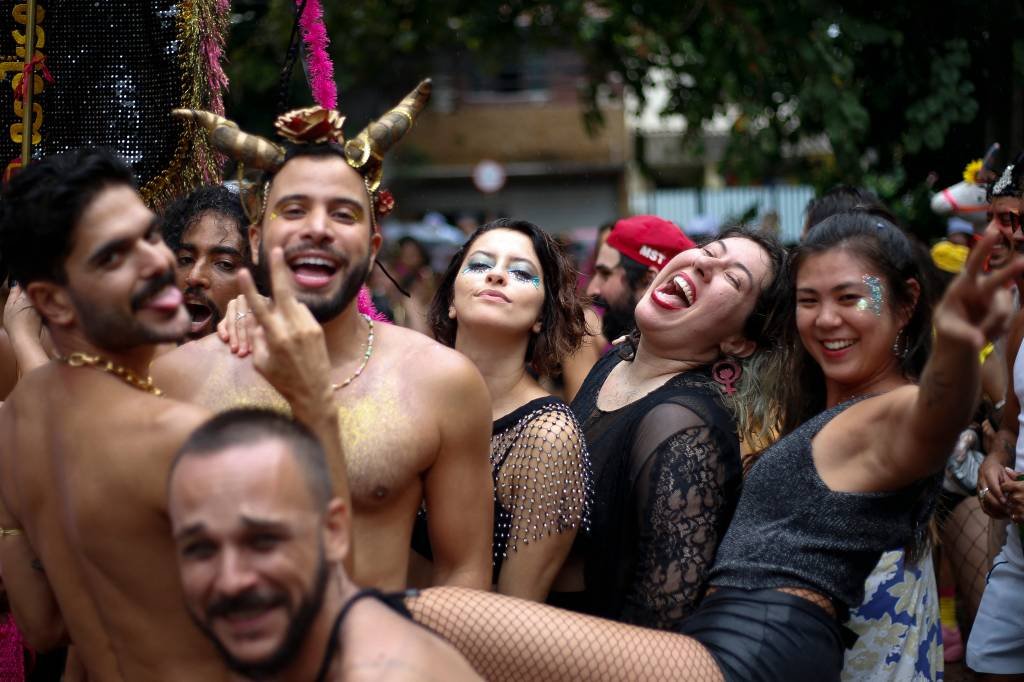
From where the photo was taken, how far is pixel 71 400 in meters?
2.54

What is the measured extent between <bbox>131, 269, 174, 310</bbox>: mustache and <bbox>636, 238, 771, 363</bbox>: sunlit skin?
178cm

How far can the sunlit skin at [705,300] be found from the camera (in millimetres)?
3828

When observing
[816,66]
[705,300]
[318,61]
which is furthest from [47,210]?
[816,66]

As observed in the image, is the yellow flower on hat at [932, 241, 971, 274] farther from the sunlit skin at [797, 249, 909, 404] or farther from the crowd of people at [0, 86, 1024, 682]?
the sunlit skin at [797, 249, 909, 404]

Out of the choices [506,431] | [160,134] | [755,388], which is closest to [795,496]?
[755,388]

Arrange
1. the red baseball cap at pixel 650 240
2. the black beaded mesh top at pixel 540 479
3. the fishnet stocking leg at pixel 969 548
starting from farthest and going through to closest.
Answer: the red baseball cap at pixel 650 240, the fishnet stocking leg at pixel 969 548, the black beaded mesh top at pixel 540 479

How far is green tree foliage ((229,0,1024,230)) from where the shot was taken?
7.12 meters

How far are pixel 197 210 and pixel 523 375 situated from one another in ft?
4.60

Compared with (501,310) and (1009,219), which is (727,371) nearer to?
(501,310)

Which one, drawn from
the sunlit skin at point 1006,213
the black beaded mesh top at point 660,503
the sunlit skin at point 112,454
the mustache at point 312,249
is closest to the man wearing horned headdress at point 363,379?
the mustache at point 312,249

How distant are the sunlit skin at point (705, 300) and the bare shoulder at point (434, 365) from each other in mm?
847

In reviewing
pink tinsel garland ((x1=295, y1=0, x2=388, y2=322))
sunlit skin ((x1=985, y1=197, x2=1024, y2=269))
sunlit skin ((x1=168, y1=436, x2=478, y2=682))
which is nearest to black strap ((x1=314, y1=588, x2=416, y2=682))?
sunlit skin ((x1=168, y1=436, x2=478, y2=682))

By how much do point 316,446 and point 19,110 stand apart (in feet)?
8.17

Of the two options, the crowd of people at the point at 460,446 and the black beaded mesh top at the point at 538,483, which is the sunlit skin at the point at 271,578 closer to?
the crowd of people at the point at 460,446
